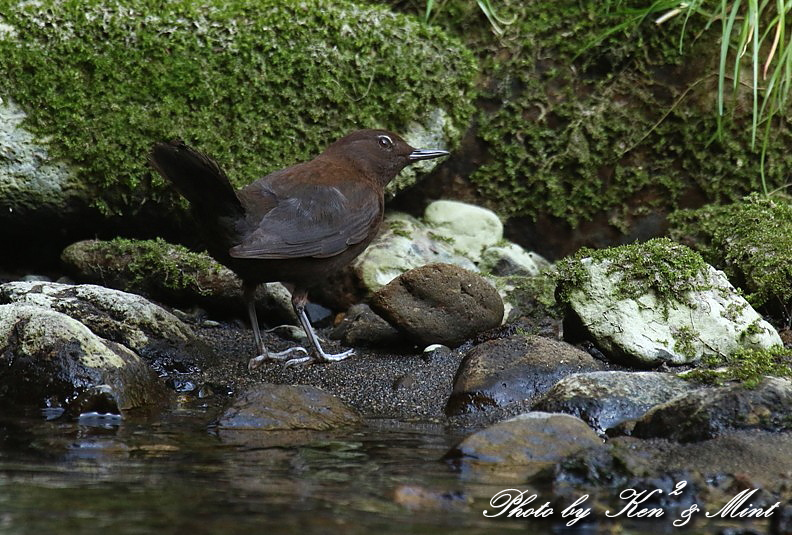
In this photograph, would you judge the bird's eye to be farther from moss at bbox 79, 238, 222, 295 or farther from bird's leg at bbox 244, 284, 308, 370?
moss at bbox 79, 238, 222, 295

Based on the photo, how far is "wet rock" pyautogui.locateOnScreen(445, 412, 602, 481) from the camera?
3568mm

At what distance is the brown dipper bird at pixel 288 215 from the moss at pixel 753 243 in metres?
2.36

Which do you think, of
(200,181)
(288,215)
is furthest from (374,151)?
(200,181)

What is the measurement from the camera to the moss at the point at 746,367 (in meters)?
4.33

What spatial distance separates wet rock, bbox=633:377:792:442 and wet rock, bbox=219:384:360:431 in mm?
1365

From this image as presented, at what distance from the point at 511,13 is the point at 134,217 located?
3540mm

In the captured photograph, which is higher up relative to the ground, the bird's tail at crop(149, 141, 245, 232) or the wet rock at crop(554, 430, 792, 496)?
the bird's tail at crop(149, 141, 245, 232)

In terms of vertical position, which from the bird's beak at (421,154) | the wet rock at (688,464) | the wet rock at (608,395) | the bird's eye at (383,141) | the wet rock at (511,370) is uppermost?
the bird's eye at (383,141)

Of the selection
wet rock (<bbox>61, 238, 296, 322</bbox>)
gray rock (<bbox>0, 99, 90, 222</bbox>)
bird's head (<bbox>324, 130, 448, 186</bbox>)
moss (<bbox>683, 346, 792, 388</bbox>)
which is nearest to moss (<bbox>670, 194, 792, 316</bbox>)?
moss (<bbox>683, 346, 792, 388</bbox>)

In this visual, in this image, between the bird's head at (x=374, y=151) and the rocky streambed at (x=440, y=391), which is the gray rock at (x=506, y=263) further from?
the bird's head at (x=374, y=151)

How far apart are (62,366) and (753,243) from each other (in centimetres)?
433

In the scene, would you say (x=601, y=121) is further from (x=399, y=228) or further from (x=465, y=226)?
(x=399, y=228)

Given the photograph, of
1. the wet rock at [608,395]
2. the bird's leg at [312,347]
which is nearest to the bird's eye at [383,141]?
the bird's leg at [312,347]

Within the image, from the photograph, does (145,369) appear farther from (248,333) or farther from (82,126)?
(82,126)
